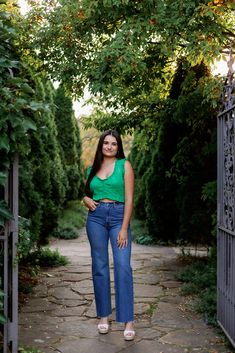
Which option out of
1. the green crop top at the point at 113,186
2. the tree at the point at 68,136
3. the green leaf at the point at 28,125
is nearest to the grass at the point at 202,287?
the green crop top at the point at 113,186

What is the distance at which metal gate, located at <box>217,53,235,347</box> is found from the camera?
4.45m

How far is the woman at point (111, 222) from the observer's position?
477 centimetres

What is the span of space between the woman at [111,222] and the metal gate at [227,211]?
2.81ft

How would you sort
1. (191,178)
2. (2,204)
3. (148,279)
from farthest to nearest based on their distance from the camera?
(191,178) < (148,279) < (2,204)

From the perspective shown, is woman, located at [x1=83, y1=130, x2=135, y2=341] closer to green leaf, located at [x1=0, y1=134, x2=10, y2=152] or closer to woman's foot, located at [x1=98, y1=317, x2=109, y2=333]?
woman's foot, located at [x1=98, y1=317, x2=109, y2=333]

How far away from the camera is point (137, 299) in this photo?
640 cm

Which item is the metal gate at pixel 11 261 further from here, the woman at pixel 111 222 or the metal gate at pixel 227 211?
the metal gate at pixel 227 211

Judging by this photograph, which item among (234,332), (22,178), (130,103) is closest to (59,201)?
(130,103)

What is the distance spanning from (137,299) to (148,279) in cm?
124

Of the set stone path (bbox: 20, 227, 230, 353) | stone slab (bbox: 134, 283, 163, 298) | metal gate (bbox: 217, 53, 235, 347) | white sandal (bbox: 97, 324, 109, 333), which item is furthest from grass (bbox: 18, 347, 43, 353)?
stone slab (bbox: 134, 283, 163, 298)

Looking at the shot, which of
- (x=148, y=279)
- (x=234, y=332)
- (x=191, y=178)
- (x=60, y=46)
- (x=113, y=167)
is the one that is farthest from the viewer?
(x=191, y=178)

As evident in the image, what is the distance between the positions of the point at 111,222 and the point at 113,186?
33 centimetres

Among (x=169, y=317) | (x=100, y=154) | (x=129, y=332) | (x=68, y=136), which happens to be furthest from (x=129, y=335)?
(x=68, y=136)

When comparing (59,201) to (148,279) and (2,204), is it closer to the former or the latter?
(148,279)
